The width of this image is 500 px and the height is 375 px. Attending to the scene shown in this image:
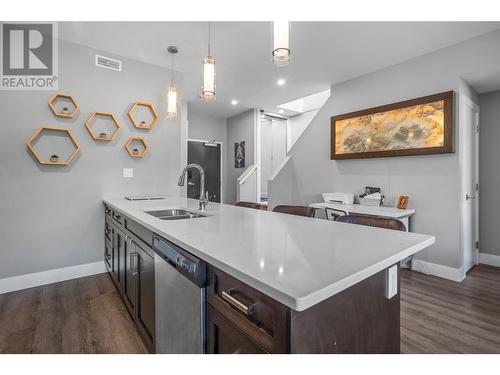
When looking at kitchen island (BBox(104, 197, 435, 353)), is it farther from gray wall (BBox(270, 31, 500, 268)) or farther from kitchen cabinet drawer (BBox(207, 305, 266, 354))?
gray wall (BBox(270, 31, 500, 268))

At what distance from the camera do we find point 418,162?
3176 mm

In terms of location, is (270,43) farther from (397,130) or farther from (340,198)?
(340,198)

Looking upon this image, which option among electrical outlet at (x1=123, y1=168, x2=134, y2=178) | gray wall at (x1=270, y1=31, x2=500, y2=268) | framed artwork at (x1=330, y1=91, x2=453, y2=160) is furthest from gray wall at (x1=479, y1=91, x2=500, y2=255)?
electrical outlet at (x1=123, y1=168, x2=134, y2=178)

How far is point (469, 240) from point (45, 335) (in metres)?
4.40

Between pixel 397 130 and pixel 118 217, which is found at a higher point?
pixel 397 130

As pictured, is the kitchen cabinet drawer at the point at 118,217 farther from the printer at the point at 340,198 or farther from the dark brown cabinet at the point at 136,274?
the printer at the point at 340,198

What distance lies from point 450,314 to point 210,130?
19.0 ft

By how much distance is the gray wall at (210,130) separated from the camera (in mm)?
6305

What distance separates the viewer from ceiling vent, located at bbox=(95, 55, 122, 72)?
9.99ft

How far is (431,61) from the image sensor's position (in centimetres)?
307

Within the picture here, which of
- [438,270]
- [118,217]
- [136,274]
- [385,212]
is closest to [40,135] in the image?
[118,217]

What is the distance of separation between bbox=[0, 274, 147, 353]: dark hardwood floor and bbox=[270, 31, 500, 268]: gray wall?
3.27 metres
